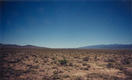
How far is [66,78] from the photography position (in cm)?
737

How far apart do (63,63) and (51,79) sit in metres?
5.30

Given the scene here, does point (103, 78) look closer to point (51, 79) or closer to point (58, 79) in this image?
point (58, 79)

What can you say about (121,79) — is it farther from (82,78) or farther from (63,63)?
(63,63)

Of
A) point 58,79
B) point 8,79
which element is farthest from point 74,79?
point 8,79

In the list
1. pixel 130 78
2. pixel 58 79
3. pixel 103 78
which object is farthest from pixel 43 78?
pixel 130 78

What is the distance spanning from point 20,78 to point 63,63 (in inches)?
239

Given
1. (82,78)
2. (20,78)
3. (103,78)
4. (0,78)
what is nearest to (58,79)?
(82,78)

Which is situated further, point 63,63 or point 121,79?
point 63,63

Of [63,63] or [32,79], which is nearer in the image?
[32,79]

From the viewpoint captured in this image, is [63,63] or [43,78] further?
[63,63]

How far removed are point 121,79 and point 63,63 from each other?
23.2 ft

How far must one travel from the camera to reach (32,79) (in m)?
7.14

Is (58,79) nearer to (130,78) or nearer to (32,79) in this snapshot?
(32,79)

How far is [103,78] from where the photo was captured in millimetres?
7375
